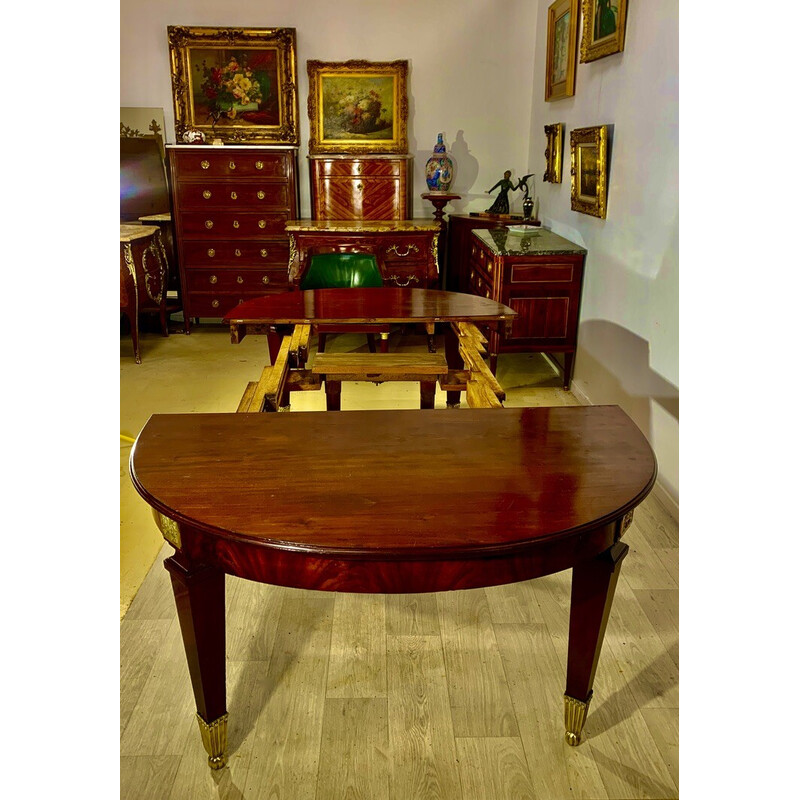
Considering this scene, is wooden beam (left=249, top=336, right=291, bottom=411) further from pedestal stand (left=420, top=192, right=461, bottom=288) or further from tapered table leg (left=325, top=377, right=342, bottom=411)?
pedestal stand (left=420, top=192, right=461, bottom=288)

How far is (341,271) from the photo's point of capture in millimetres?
4902

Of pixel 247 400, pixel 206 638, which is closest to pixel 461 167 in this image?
pixel 247 400

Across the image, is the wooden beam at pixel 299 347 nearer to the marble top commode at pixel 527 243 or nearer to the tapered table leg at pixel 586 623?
the marble top commode at pixel 527 243

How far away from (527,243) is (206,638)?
400 centimetres

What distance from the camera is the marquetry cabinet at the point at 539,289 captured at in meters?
4.87

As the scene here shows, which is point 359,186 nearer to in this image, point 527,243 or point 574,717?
point 527,243

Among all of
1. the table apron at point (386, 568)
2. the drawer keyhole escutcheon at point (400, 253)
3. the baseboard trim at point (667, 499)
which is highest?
the drawer keyhole escutcheon at point (400, 253)

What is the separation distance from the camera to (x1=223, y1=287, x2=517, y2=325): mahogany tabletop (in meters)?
3.68

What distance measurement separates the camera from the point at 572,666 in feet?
6.51

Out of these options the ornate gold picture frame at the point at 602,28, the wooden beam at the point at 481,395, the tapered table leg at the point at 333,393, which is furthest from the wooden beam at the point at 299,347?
the ornate gold picture frame at the point at 602,28

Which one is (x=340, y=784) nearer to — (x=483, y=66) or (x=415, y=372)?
(x=415, y=372)

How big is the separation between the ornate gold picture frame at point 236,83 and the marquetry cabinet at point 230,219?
0.44m

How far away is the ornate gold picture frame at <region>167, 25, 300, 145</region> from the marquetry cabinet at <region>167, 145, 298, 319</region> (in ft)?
1.45

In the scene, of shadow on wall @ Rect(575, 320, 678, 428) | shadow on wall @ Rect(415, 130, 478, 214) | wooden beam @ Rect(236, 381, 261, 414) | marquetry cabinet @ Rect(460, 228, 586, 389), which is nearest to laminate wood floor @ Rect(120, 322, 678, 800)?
wooden beam @ Rect(236, 381, 261, 414)
